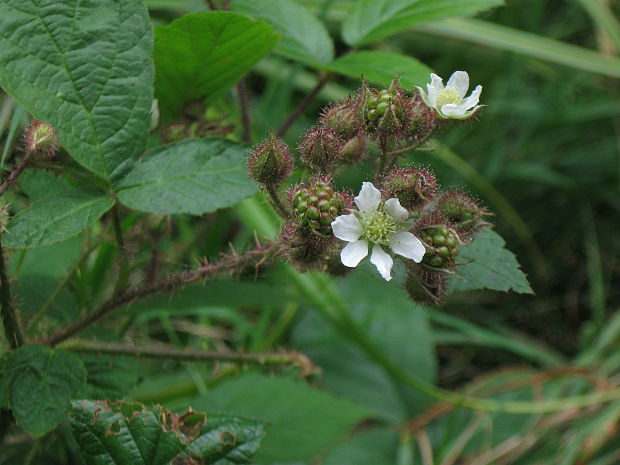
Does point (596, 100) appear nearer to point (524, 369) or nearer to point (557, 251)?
point (557, 251)

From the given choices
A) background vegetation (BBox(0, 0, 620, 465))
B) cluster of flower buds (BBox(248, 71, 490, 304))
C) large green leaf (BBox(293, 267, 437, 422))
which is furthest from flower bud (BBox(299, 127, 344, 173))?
large green leaf (BBox(293, 267, 437, 422))

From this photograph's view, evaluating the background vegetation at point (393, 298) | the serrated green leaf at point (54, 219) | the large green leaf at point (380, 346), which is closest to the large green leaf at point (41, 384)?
the background vegetation at point (393, 298)

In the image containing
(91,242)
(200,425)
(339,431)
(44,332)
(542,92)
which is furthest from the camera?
(542,92)

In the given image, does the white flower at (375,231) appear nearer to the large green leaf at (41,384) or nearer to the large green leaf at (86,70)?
the large green leaf at (86,70)

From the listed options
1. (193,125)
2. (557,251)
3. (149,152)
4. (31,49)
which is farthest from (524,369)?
(31,49)

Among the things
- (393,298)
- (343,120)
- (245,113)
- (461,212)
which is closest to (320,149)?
(343,120)

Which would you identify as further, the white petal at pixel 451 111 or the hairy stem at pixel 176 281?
the hairy stem at pixel 176 281

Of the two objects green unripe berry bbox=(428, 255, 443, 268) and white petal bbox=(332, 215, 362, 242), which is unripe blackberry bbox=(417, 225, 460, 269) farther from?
white petal bbox=(332, 215, 362, 242)
